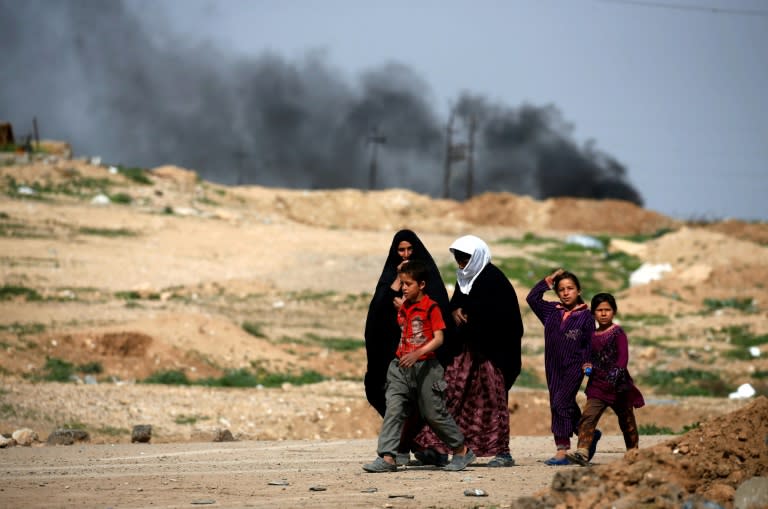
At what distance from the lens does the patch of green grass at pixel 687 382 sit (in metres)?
20.0

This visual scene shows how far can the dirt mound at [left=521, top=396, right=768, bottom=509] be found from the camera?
6.27 metres

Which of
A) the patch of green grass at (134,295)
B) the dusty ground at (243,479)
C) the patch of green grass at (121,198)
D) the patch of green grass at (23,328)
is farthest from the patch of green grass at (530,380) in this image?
the patch of green grass at (121,198)

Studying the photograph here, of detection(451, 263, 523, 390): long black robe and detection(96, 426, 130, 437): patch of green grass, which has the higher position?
detection(451, 263, 523, 390): long black robe

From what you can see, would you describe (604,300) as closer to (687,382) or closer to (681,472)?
(681,472)

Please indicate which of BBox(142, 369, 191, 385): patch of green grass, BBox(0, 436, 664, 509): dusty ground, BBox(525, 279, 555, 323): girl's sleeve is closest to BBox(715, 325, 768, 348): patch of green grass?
BBox(142, 369, 191, 385): patch of green grass

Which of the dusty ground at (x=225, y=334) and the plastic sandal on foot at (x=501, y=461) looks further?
the plastic sandal on foot at (x=501, y=461)

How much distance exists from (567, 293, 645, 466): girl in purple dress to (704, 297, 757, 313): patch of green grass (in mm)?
20713

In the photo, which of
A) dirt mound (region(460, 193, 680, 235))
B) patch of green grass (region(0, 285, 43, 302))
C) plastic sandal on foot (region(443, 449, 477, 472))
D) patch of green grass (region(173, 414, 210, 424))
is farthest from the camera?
dirt mound (region(460, 193, 680, 235))

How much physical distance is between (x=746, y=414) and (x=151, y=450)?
5452 mm

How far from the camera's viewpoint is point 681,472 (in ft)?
21.8

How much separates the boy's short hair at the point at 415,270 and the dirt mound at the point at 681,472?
82.9 inches

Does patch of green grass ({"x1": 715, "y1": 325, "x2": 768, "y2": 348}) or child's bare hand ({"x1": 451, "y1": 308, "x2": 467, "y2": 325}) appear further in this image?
patch of green grass ({"x1": 715, "y1": 325, "x2": 768, "y2": 348})

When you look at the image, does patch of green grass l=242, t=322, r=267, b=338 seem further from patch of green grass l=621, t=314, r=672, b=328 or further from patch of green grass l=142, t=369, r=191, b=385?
patch of green grass l=621, t=314, r=672, b=328

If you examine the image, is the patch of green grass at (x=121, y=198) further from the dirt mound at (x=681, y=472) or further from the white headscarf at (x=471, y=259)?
the dirt mound at (x=681, y=472)
